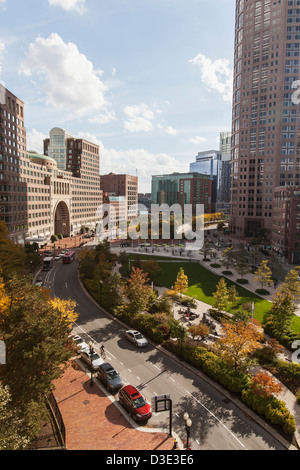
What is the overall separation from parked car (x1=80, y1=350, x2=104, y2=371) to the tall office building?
87111 millimetres

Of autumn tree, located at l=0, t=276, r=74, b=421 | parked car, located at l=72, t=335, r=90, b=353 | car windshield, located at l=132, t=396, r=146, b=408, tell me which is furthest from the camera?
parked car, located at l=72, t=335, r=90, b=353

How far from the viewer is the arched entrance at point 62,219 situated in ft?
370

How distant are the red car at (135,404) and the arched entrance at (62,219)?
99486mm

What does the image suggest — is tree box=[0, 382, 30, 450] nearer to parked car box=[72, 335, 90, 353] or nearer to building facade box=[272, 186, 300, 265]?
parked car box=[72, 335, 90, 353]

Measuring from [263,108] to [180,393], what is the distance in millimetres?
107994

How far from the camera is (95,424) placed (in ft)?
57.3

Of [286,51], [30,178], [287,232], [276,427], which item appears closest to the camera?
[276,427]

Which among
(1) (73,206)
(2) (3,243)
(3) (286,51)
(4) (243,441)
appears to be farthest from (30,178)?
(3) (286,51)

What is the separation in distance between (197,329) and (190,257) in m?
42.1

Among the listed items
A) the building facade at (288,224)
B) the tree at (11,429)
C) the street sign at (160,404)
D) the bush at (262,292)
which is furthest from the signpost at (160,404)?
the building facade at (288,224)

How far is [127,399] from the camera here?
18.8m

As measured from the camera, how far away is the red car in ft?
58.4

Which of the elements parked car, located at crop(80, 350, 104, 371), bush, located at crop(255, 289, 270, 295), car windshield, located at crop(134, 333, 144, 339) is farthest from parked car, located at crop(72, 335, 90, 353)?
bush, located at crop(255, 289, 270, 295)
